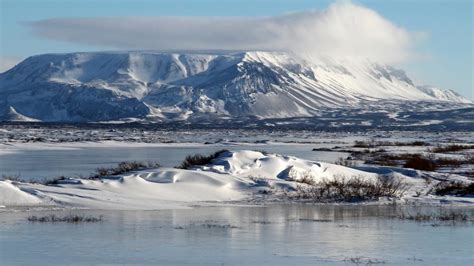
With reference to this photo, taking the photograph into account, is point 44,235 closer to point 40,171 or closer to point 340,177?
point 340,177

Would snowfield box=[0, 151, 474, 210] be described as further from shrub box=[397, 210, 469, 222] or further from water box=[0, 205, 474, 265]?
shrub box=[397, 210, 469, 222]

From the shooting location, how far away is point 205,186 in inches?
906

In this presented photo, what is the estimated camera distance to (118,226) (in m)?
16.6

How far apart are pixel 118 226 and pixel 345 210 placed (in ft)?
20.2

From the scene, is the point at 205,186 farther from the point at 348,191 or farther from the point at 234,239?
the point at 234,239

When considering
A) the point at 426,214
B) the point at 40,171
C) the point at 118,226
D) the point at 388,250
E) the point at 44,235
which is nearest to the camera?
the point at 388,250

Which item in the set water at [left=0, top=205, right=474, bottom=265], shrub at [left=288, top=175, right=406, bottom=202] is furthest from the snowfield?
water at [left=0, top=205, right=474, bottom=265]

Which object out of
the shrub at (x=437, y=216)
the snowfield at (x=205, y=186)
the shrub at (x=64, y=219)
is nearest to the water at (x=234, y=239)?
the shrub at (x=64, y=219)

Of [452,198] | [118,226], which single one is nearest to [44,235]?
[118,226]

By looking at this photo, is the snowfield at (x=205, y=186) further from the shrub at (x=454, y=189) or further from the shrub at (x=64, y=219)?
the shrub at (x=64, y=219)

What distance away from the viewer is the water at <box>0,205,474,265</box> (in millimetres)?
12938

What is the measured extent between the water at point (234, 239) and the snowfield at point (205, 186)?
4.60ft

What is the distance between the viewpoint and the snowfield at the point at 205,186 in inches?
798

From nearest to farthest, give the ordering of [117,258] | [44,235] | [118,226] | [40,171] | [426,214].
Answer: [117,258] → [44,235] → [118,226] → [426,214] → [40,171]
